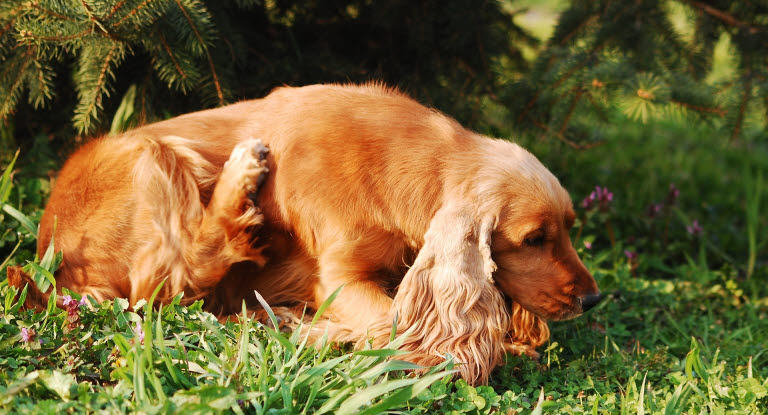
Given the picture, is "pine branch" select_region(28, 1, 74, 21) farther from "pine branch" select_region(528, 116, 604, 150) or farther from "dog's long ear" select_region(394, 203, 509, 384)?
"pine branch" select_region(528, 116, 604, 150)

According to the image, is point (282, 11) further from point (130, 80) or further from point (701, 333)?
point (701, 333)

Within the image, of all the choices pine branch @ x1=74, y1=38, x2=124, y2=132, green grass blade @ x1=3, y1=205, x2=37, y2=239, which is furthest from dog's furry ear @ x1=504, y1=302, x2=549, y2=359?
pine branch @ x1=74, y1=38, x2=124, y2=132

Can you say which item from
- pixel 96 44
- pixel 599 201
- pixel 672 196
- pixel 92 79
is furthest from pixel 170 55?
pixel 672 196

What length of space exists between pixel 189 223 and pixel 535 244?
1.34 meters

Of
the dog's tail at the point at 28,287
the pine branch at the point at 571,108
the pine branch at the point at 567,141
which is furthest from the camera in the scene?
the pine branch at the point at 567,141

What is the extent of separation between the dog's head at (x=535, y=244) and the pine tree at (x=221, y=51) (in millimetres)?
1145

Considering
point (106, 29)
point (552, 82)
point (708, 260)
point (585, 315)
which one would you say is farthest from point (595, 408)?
point (708, 260)

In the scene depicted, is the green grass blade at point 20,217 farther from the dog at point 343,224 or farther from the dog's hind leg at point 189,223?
the dog's hind leg at point 189,223

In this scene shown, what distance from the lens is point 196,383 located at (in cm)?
218

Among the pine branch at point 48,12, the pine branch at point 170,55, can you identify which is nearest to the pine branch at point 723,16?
the pine branch at point 170,55

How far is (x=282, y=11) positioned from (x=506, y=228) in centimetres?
214

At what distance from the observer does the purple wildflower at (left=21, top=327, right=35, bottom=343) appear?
2176 mm

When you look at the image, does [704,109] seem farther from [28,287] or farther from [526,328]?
[28,287]

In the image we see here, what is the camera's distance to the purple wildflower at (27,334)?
7.14ft
